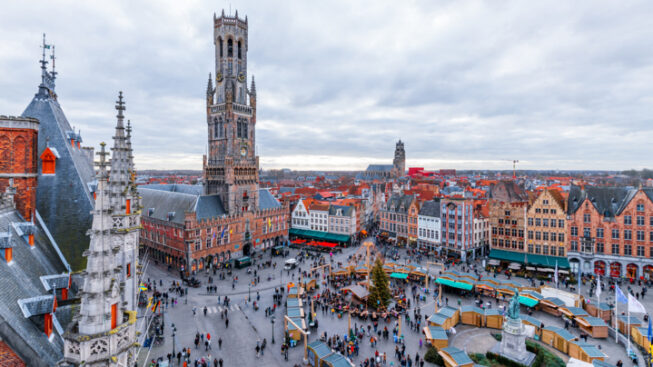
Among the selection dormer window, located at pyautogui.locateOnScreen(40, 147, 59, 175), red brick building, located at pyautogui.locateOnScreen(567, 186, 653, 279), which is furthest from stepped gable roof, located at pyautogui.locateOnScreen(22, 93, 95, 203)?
red brick building, located at pyautogui.locateOnScreen(567, 186, 653, 279)

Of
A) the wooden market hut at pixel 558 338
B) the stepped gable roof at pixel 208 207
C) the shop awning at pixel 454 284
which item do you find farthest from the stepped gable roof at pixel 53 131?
the wooden market hut at pixel 558 338

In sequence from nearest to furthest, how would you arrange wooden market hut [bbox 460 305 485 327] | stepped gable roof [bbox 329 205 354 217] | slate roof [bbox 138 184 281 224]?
wooden market hut [bbox 460 305 485 327] → slate roof [bbox 138 184 281 224] → stepped gable roof [bbox 329 205 354 217]

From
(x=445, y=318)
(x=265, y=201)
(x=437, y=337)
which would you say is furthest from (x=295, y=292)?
(x=265, y=201)

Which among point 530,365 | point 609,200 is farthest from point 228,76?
point 609,200

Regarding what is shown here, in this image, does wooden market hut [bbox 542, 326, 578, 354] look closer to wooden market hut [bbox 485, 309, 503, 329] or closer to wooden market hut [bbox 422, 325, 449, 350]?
wooden market hut [bbox 485, 309, 503, 329]

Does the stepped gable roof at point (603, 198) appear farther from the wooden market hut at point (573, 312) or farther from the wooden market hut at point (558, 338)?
the wooden market hut at point (558, 338)

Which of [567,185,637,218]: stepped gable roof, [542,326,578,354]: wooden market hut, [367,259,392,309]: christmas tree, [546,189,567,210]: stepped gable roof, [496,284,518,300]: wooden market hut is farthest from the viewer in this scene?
[546,189,567,210]: stepped gable roof

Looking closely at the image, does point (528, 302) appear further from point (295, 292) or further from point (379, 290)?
point (295, 292)
